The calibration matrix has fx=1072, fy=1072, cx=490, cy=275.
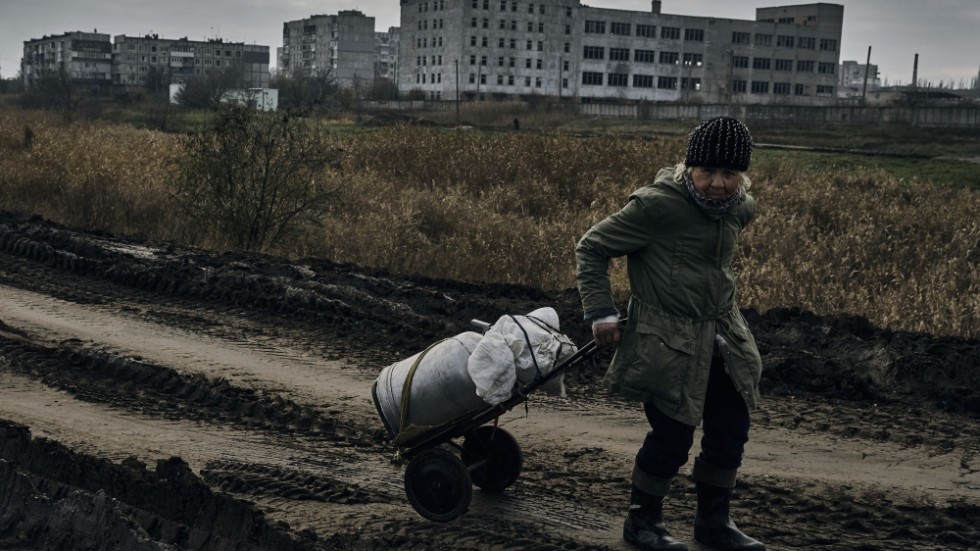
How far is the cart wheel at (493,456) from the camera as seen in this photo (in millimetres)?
5906

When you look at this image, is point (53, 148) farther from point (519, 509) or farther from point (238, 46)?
point (238, 46)

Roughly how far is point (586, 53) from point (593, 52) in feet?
2.56

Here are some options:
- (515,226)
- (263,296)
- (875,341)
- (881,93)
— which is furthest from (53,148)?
(881,93)

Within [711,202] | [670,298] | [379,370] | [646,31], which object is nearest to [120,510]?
[670,298]

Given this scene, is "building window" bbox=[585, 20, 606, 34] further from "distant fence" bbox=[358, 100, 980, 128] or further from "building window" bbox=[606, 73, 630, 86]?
"distant fence" bbox=[358, 100, 980, 128]

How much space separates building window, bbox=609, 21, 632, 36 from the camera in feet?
384

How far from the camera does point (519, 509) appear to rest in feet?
18.9

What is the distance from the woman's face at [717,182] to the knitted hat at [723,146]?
0.03 metres

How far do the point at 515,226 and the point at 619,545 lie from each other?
38.1ft

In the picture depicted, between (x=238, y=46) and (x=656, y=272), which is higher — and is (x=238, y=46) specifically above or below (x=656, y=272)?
above

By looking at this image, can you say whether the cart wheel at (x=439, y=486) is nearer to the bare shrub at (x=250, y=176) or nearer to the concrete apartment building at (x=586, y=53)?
the bare shrub at (x=250, y=176)

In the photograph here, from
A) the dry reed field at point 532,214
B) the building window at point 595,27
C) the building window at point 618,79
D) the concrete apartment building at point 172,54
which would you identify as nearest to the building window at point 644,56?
the building window at point 618,79

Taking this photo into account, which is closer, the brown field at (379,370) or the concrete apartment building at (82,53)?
the brown field at (379,370)

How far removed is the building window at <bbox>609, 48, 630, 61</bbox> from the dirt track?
356 ft
